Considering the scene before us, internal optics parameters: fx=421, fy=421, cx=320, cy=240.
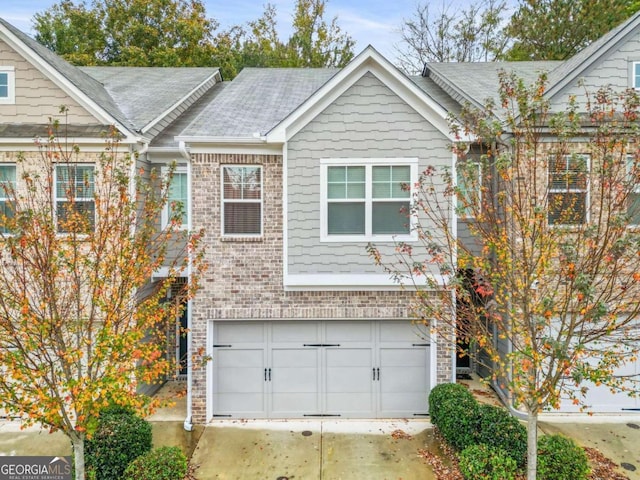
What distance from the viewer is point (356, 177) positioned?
914 centimetres

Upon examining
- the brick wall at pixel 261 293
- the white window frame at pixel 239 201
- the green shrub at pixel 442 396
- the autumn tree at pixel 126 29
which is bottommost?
the green shrub at pixel 442 396

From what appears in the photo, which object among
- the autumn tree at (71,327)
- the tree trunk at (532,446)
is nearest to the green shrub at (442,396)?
the tree trunk at (532,446)

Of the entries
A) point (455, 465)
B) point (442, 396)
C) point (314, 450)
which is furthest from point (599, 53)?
point (314, 450)

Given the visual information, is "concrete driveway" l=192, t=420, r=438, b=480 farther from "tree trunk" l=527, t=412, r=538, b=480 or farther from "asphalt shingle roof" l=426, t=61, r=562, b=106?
"asphalt shingle roof" l=426, t=61, r=562, b=106

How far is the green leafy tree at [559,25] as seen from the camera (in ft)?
77.2

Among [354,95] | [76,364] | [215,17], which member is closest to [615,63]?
[354,95]

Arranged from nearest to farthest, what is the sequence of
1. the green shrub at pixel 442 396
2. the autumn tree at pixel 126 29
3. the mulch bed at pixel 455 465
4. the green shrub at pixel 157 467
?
the green shrub at pixel 157 467, the mulch bed at pixel 455 465, the green shrub at pixel 442 396, the autumn tree at pixel 126 29

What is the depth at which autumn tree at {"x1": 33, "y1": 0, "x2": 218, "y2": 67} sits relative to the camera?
24.3m

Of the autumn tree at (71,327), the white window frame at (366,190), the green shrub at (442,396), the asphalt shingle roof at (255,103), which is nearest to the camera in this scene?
the autumn tree at (71,327)

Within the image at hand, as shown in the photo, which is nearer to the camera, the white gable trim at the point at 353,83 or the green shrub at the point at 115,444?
the green shrub at the point at 115,444

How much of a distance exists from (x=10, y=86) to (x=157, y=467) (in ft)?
30.3

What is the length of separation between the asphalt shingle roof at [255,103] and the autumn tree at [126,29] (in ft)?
39.1

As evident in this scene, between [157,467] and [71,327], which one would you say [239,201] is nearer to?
[71,327]

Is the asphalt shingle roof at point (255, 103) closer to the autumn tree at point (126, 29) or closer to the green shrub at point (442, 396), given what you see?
the green shrub at point (442, 396)
